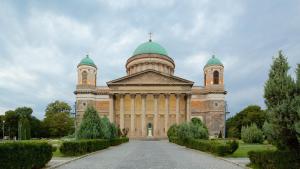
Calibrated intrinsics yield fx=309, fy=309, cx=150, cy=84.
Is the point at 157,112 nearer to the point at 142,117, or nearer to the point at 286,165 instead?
the point at 142,117

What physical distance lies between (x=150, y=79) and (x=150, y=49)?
17.2m

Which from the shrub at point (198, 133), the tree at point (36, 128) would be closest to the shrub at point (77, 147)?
the shrub at point (198, 133)

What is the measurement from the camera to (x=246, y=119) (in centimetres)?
6581

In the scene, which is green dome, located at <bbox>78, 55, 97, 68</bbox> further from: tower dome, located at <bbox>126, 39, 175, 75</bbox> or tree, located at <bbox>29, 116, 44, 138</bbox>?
tree, located at <bbox>29, 116, 44, 138</bbox>

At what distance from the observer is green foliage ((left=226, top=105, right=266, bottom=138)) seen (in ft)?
211

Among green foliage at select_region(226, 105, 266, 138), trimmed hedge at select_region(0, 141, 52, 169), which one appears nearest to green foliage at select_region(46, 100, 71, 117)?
green foliage at select_region(226, 105, 266, 138)

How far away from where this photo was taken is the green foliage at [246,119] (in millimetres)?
64188

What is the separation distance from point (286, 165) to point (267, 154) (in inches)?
40.1

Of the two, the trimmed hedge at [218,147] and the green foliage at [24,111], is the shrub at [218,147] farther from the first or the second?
the green foliage at [24,111]

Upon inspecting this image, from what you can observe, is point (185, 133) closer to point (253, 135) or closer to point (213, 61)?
point (253, 135)

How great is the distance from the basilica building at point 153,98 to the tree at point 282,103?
5349 cm

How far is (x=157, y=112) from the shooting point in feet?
215

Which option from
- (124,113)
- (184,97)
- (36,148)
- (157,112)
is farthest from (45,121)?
(36,148)

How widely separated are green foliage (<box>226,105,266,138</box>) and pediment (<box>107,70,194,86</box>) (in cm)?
1470
